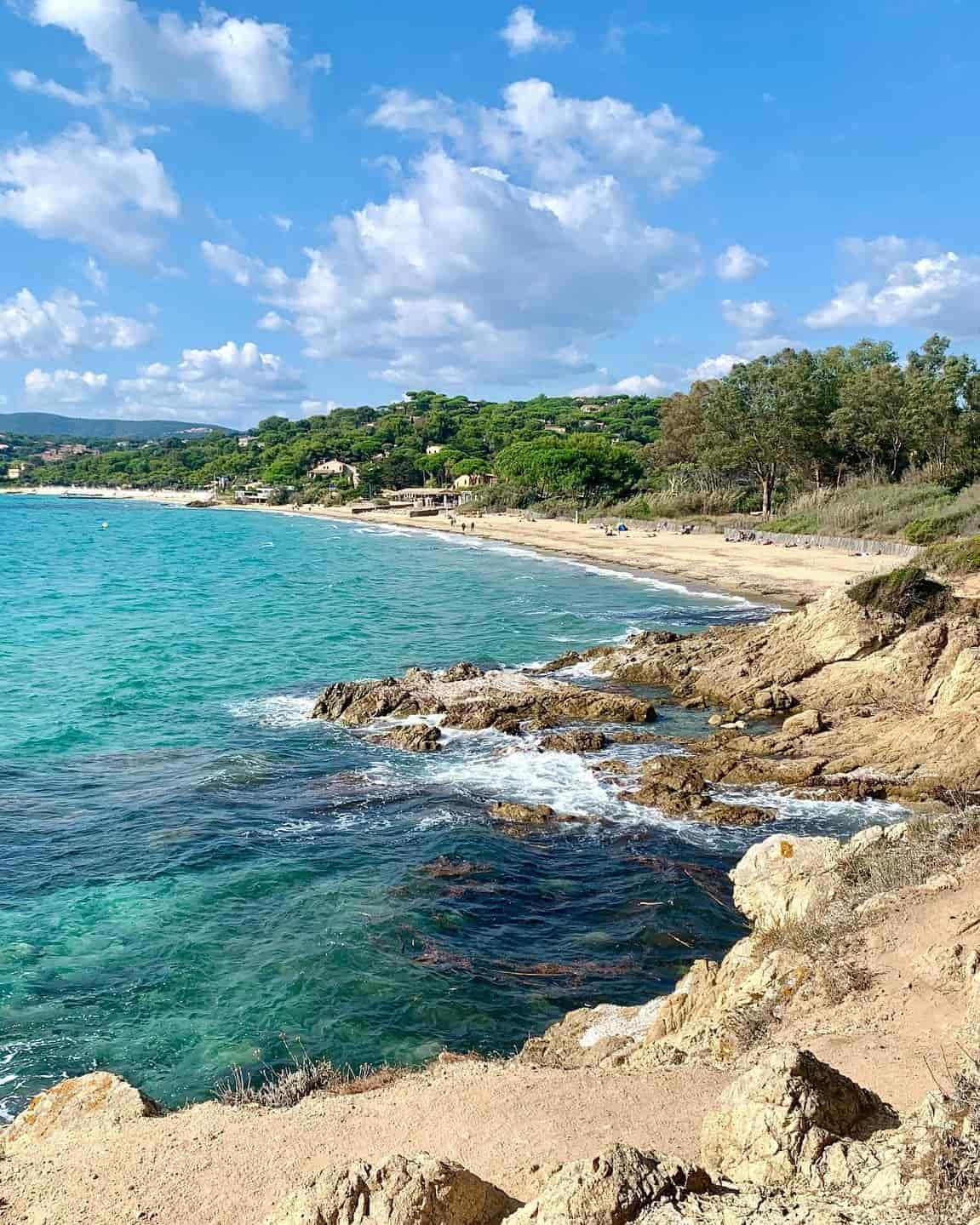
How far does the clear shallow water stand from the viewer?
11.5 m

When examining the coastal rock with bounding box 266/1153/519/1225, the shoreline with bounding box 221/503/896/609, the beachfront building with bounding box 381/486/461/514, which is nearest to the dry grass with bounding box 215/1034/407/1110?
the coastal rock with bounding box 266/1153/519/1225

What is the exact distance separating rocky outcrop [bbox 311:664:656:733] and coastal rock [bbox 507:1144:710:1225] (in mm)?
18878

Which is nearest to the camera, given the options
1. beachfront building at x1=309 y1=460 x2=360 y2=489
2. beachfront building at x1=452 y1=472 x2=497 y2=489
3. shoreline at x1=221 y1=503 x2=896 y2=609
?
shoreline at x1=221 y1=503 x2=896 y2=609

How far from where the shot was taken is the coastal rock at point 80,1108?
786cm

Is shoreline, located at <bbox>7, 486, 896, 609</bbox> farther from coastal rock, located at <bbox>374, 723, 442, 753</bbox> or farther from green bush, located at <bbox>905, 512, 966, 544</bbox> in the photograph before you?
coastal rock, located at <bbox>374, 723, 442, 753</bbox>

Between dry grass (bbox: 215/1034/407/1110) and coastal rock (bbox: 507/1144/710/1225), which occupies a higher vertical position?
coastal rock (bbox: 507/1144/710/1225)

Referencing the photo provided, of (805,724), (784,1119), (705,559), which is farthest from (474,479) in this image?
(784,1119)

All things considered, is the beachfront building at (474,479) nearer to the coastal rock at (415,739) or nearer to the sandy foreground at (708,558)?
the sandy foreground at (708,558)

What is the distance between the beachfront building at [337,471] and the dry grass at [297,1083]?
14603 centimetres

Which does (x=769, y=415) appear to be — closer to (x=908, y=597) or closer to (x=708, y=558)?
(x=708, y=558)

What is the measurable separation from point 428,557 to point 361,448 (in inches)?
4175

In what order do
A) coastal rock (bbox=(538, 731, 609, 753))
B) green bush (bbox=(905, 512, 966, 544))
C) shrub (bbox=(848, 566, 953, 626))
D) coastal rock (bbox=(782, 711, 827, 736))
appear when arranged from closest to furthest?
coastal rock (bbox=(782, 711, 827, 736)), coastal rock (bbox=(538, 731, 609, 753)), shrub (bbox=(848, 566, 953, 626)), green bush (bbox=(905, 512, 966, 544))

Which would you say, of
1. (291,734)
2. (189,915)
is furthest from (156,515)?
(189,915)

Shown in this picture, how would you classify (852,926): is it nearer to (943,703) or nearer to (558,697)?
(943,703)
